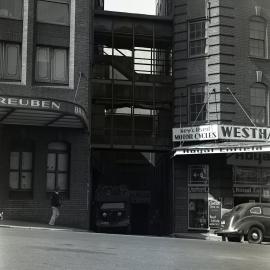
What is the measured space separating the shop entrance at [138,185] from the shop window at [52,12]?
9048 millimetres

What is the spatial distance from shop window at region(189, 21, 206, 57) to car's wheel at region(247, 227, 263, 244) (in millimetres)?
11615

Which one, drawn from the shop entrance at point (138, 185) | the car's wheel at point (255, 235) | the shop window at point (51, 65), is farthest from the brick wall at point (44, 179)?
the car's wheel at point (255, 235)

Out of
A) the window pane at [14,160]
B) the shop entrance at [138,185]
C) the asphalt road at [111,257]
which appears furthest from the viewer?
the shop entrance at [138,185]

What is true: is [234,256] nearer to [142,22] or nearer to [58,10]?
[58,10]

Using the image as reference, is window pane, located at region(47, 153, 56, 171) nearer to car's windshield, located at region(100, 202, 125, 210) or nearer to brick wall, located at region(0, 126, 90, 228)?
brick wall, located at region(0, 126, 90, 228)

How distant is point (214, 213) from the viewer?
29.1 metres

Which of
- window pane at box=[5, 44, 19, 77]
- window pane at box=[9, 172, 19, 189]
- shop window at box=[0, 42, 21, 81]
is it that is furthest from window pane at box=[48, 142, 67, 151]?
window pane at box=[5, 44, 19, 77]

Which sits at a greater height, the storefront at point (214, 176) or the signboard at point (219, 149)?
the signboard at point (219, 149)

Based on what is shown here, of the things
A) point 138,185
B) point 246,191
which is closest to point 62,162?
point 246,191

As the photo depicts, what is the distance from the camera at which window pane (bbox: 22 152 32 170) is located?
88.6 ft

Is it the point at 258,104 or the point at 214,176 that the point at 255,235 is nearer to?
the point at 214,176

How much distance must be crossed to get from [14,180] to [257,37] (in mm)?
15155

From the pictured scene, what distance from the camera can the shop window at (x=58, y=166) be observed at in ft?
89.6

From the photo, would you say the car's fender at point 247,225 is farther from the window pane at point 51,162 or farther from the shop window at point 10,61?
the shop window at point 10,61
